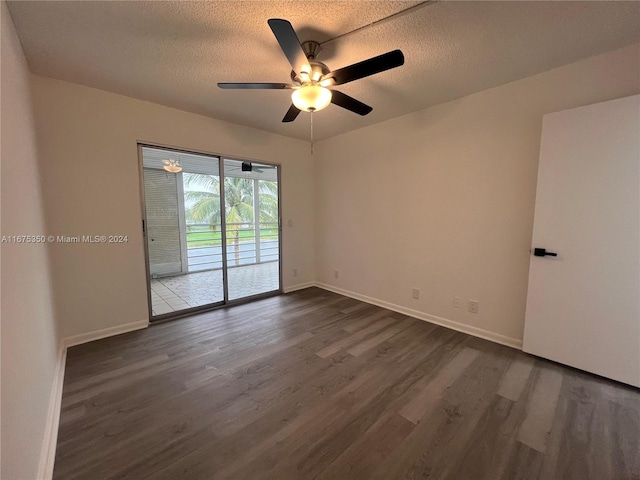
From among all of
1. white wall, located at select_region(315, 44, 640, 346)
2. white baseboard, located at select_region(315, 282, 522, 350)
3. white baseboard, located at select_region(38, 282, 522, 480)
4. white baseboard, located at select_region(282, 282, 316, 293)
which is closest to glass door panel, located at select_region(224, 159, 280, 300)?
white baseboard, located at select_region(282, 282, 316, 293)

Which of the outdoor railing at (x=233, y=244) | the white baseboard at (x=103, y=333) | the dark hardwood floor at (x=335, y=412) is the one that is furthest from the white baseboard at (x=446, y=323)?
the white baseboard at (x=103, y=333)

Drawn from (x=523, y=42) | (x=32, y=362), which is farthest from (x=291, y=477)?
(x=523, y=42)

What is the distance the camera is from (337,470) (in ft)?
4.29

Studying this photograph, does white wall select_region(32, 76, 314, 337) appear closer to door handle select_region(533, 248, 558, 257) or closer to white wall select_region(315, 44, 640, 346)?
white wall select_region(315, 44, 640, 346)

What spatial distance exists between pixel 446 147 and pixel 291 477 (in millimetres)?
3085

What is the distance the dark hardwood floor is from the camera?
133 cm

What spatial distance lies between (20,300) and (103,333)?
5.92 ft

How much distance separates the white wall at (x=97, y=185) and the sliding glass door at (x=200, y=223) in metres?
0.18

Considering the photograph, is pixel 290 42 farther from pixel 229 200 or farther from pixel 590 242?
pixel 229 200

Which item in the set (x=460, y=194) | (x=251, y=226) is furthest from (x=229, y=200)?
(x=460, y=194)

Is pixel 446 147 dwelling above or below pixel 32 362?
above

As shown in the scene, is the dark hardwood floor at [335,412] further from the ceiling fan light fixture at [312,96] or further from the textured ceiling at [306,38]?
the textured ceiling at [306,38]

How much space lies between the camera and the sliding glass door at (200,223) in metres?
3.46

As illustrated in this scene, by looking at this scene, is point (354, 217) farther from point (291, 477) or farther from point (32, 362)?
point (32, 362)
